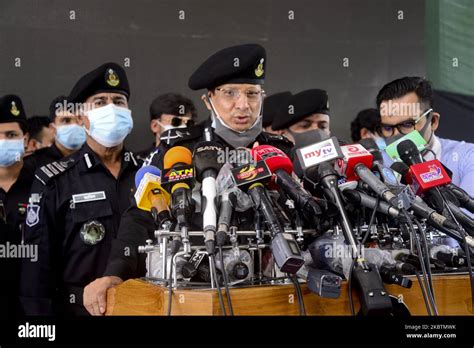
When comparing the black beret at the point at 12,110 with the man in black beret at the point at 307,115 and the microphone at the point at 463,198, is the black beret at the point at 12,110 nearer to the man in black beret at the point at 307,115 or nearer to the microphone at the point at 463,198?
the man in black beret at the point at 307,115

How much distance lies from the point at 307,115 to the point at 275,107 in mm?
345

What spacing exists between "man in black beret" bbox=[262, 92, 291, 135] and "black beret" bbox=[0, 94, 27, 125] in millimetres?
1008

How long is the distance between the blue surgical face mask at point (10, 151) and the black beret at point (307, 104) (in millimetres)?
1056

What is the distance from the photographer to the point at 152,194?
1713mm

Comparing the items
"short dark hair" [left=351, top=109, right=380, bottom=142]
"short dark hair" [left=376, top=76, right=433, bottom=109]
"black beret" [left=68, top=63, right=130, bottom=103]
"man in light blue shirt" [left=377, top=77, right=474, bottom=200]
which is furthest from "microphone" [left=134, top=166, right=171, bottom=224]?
"short dark hair" [left=351, top=109, right=380, bottom=142]

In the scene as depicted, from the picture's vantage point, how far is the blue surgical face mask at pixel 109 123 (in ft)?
8.87

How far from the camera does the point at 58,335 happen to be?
5.04ft

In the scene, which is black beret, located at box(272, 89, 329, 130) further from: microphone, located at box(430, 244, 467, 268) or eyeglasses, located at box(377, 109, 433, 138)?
microphone, located at box(430, 244, 467, 268)

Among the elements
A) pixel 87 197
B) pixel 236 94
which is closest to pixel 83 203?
pixel 87 197

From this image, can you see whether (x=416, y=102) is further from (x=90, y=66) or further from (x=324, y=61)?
(x=90, y=66)

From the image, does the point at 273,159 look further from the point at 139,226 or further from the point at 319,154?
the point at 139,226

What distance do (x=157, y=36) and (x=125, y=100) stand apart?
28 cm

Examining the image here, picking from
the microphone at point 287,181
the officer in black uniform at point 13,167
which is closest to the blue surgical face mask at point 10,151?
the officer in black uniform at point 13,167

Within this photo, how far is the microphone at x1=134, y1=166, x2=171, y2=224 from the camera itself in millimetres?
1656
